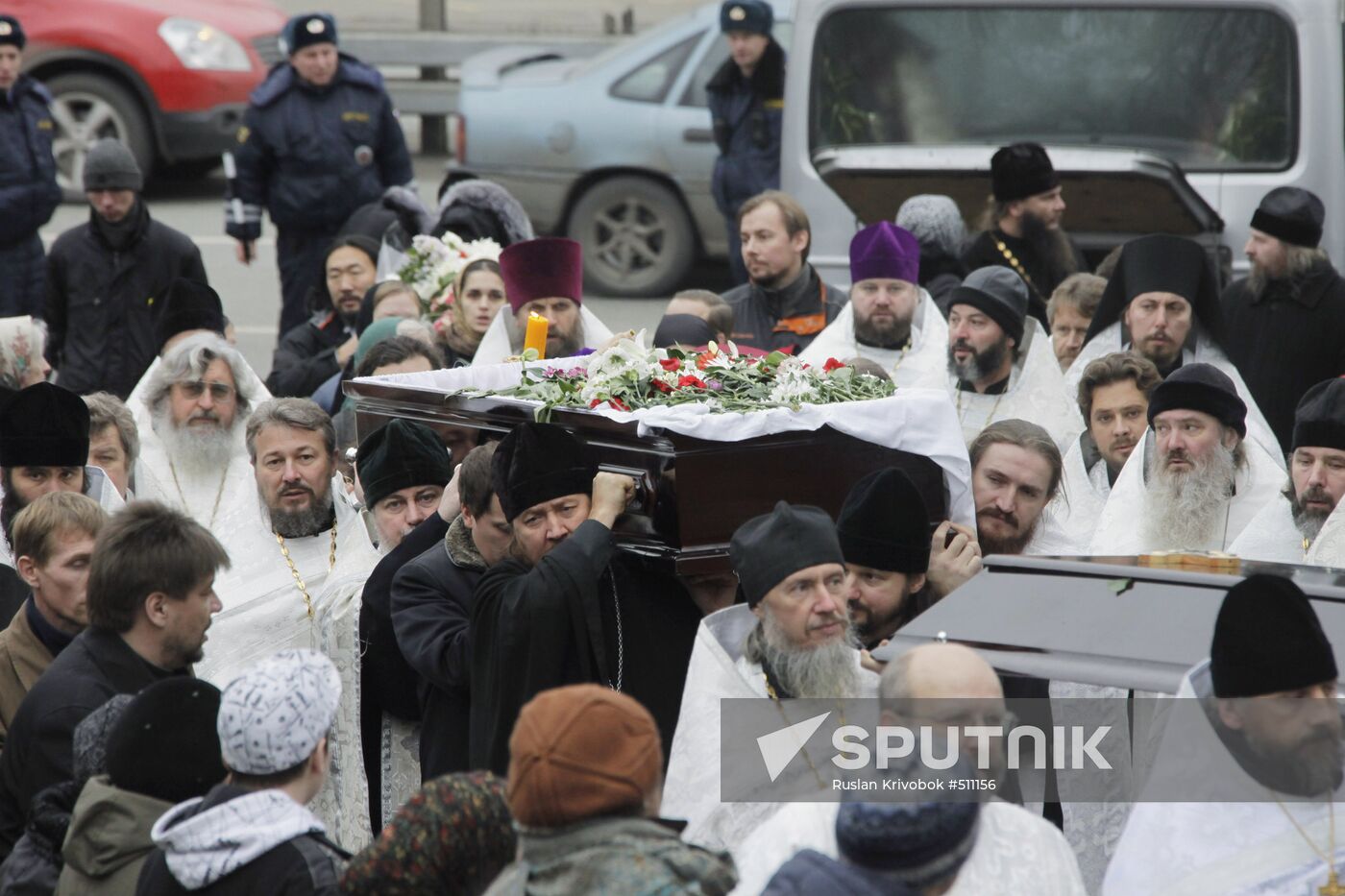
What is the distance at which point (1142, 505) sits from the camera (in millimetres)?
5691

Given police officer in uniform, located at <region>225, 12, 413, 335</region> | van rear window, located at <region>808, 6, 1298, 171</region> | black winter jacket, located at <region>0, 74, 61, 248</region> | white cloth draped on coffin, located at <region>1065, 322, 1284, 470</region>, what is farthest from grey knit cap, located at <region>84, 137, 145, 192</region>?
white cloth draped on coffin, located at <region>1065, 322, 1284, 470</region>

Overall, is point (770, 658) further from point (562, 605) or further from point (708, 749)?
point (562, 605)

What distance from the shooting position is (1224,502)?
575 centimetres

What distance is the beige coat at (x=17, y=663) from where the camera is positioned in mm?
4449

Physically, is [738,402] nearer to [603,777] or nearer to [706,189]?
[603,777]

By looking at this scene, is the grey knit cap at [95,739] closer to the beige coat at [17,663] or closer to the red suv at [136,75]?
the beige coat at [17,663]

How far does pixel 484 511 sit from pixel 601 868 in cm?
192

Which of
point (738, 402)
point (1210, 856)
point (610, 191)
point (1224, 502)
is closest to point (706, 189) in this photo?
point (610, 191)

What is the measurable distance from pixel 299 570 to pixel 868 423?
2040mm

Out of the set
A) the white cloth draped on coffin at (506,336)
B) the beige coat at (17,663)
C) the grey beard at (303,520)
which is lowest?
the grey beard at (303,520)

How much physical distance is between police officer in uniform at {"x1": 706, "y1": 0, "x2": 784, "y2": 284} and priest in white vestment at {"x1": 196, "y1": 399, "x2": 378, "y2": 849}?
17.4ft

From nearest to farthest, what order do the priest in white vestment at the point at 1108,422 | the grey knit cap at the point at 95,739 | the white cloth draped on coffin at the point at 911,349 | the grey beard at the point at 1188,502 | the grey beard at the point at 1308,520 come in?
the grey knit cap at the point at 95,739 → the grey beard at the point at 1308,520 → the grey beard at the point at 1188,502 → the priest in white vestment at the point at 1108,422 → the white cloth draped on coffin at the point at 911,349

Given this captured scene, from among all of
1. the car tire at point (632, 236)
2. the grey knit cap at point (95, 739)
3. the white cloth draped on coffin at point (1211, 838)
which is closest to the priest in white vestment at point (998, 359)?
the white cloth draped on coffin at point (1211, 838)

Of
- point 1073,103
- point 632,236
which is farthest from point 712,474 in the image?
point 632,236
